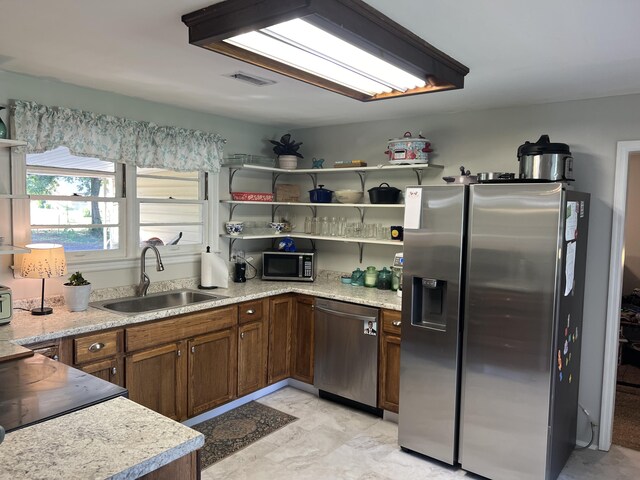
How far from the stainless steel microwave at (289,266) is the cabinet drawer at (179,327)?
2.61 feet

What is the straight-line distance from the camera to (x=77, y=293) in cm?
292

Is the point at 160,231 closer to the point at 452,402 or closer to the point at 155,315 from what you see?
the point at 155,315

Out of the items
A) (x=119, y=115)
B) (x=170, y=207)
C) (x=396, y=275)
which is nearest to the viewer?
(x=119, y=115)

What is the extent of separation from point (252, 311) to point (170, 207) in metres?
1.04

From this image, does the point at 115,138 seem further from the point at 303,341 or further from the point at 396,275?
the point at 396,275

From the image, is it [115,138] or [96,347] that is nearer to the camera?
[96,347]

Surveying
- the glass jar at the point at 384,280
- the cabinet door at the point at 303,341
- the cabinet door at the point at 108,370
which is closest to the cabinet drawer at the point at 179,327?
the cabinet door at the point at 108,370

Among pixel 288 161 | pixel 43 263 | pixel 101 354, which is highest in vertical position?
pixel 288 161

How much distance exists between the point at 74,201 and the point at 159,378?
1304 mm

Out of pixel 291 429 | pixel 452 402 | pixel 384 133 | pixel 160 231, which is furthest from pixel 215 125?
pixel 452 402

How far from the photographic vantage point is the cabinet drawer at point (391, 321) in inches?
133

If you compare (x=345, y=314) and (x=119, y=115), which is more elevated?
(x=119, y=115)

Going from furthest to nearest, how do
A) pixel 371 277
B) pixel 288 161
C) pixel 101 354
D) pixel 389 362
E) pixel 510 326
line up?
1. pixel 288 161
2. pixel 371 277
3. pixel 389 362
4. pixel 101 354
5. pixel 510 326

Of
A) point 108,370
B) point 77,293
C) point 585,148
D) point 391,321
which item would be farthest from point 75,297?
point 585,148
